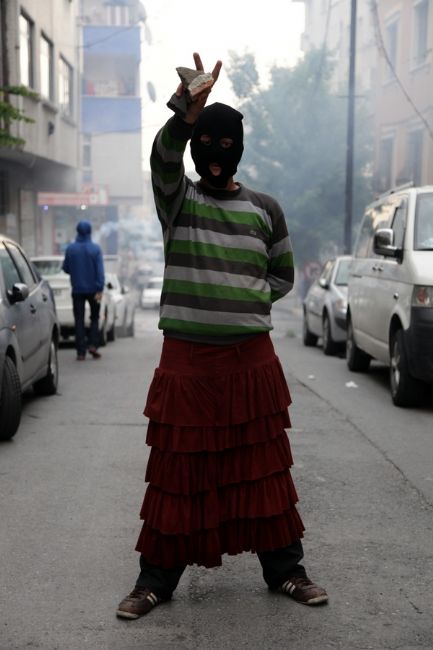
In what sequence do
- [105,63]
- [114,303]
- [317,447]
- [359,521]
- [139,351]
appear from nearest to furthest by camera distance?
[359,521] < [317,447] < [139,351] < [114,303] < [105,63]

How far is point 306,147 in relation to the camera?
37.6 m

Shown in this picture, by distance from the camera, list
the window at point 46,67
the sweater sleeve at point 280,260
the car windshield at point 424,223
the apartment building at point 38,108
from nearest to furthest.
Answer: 1. the sweater sleeve at point 280,260
2. the car windshield at point 424,223
3. the apartment building at point 38,108
4. the window at point 46,67

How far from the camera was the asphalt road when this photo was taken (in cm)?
366

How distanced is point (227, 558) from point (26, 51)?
19.7 m

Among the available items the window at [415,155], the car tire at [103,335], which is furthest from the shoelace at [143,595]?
the window at [415,155]

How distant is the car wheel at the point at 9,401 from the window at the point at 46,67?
18.3 metres

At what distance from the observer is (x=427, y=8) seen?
969 inches

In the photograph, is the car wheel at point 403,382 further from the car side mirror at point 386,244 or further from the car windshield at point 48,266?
the car windshield at point 48,266

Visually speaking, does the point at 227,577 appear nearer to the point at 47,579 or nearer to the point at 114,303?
the point at 47,579

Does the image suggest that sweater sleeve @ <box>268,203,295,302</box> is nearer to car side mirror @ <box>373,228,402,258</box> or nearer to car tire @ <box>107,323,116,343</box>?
car side mirror @ <box>373,228,402,258</box>

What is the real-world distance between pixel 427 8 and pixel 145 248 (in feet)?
180

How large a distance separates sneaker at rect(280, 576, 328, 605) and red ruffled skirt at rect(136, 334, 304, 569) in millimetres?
173

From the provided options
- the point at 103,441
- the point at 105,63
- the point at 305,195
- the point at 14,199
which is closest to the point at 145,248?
the point at 105,63

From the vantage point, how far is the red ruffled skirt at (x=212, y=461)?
3803mm
